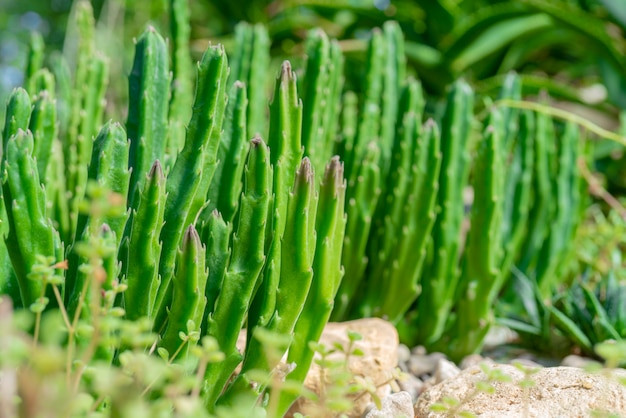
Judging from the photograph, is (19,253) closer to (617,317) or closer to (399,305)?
(399,305)

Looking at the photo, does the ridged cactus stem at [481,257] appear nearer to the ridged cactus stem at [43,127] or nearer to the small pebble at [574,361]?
the small pebble at [574,361]

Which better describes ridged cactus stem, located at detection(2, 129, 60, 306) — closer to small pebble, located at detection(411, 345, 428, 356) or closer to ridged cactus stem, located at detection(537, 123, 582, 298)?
small pebble, located at detection(411, 345, 428, 356)

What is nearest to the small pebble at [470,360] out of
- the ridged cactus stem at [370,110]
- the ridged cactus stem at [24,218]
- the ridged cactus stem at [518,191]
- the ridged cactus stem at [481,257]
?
the ridged cactus stem at [481,257]

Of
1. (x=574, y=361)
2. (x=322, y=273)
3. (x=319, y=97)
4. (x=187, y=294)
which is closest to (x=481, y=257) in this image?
(x=574, y=361)

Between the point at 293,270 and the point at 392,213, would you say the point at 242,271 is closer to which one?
the point at 293,270

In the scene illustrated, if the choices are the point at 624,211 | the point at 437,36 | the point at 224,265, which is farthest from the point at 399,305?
the point at 437,36

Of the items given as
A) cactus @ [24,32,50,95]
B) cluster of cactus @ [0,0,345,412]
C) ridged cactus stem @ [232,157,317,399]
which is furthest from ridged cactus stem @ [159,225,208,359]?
cactus @ [24,32,50,95]

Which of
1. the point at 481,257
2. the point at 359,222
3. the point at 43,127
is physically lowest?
the point at 481,257
